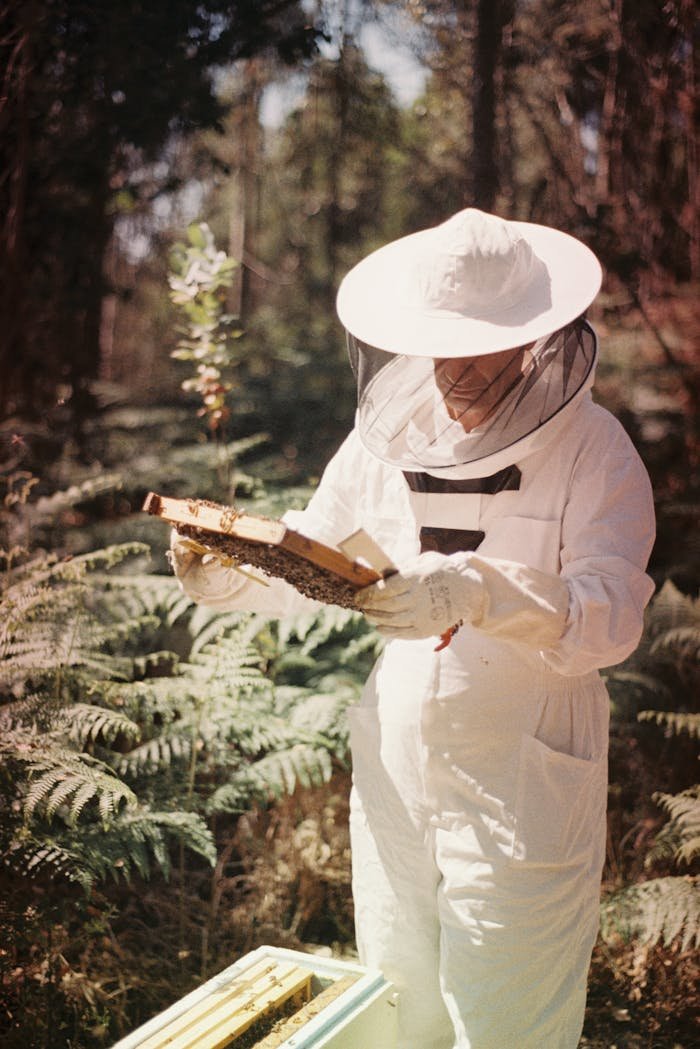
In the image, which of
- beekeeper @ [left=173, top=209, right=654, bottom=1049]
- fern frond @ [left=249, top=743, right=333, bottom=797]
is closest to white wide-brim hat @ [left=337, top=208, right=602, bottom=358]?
beekeeper @ [left=173, top=209, right=654, bottom=1049]

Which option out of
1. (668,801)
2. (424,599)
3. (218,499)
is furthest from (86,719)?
(218,499)

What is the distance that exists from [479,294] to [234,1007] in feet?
6.22

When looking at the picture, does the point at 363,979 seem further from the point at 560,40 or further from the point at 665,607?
the point at 560,40

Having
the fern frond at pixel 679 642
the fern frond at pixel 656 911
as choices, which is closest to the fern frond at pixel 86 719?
the fern frond at pixel 656 911

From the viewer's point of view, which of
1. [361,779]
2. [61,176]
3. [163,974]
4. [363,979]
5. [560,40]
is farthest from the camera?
[560,40]

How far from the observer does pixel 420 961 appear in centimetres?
248

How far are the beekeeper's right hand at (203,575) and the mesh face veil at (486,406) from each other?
20.1 inches

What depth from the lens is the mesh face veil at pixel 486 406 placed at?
2260mm

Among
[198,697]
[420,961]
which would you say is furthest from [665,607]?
[420,961]

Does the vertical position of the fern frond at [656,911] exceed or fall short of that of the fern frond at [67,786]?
→ it falls short

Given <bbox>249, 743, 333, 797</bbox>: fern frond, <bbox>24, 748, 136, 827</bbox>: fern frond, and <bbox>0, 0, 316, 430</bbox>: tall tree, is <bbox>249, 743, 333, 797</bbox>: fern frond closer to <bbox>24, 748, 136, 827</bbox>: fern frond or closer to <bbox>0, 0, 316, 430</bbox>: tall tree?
<bbox>24, 748, 136, 827</bbox>: fern frond

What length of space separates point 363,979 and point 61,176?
517 centimetres

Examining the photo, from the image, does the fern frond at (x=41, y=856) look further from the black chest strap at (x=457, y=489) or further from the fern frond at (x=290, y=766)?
the black chest strap at (x=457, y=489)

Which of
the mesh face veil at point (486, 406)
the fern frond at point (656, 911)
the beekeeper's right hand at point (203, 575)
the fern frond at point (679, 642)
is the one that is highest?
the mesh face veil at point (486, 406)
